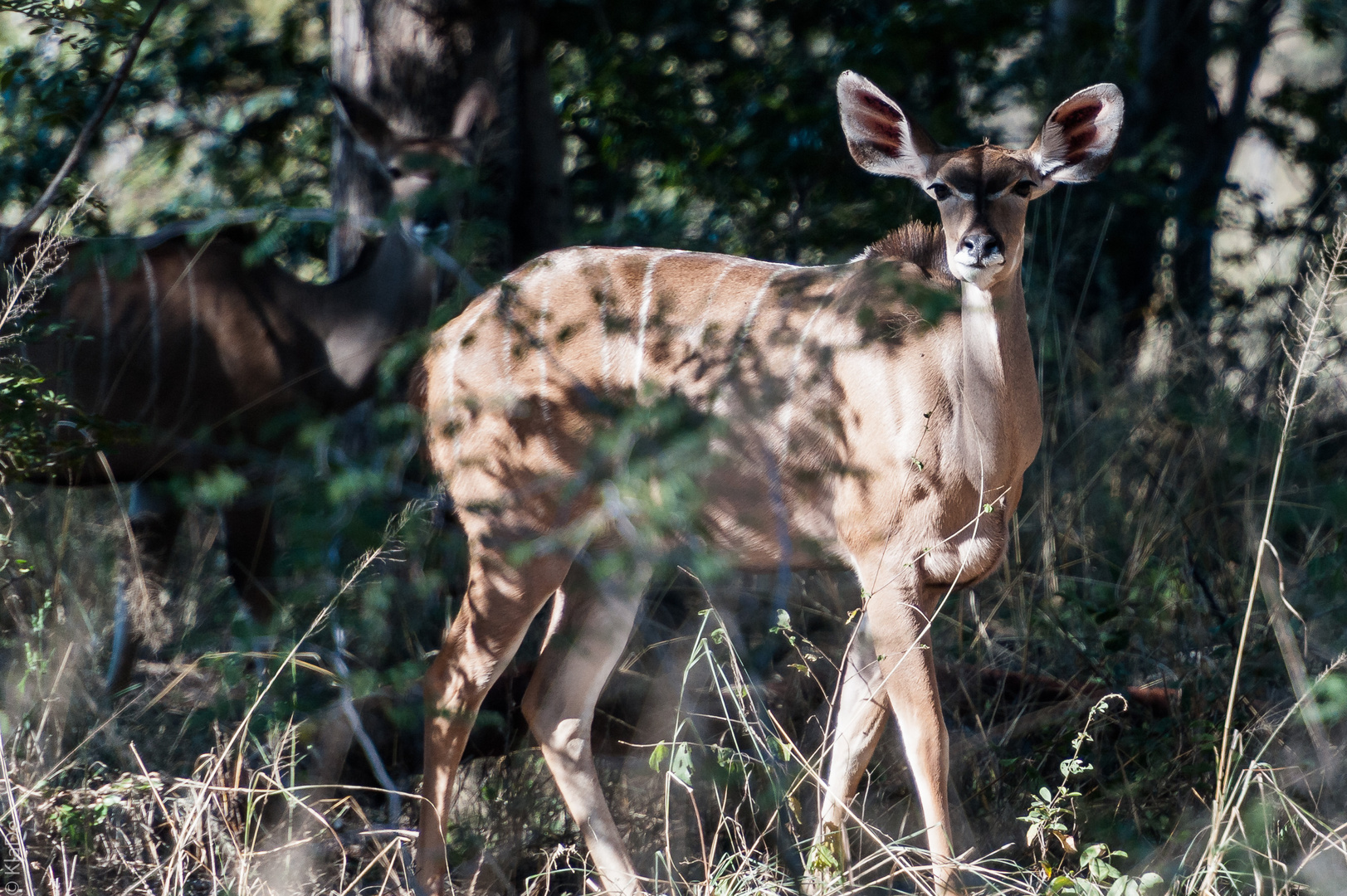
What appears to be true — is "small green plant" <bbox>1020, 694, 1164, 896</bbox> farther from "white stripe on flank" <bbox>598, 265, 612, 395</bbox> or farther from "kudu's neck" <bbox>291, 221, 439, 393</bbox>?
"kudu's neck" <bbox>291, 221, 439, 393</bbox>

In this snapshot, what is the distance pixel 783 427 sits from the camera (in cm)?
312

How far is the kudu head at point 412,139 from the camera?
4309 millimetres

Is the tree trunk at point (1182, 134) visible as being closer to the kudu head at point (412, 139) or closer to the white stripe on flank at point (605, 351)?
the kudu head at point (412, 139)

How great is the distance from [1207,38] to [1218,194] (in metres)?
0.75

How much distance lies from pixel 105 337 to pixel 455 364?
1534 mm

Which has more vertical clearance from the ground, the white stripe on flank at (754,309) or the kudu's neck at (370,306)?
the white stripe on flank at (754,309)

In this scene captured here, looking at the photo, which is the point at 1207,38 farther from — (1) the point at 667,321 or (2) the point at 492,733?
(2) the point at 492,733

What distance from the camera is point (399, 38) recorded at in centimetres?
434

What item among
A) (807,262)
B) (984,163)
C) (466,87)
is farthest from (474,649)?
(807,262)

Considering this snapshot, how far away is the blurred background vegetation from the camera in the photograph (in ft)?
10.6

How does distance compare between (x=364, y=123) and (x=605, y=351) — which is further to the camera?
(x=364, y=123)

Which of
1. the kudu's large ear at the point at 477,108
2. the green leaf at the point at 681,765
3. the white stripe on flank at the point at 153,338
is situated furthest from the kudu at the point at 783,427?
the white stripe on flank at the point at 153,338

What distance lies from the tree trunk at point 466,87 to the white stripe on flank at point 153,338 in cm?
71

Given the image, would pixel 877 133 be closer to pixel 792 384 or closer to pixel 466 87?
pixel 792 384
